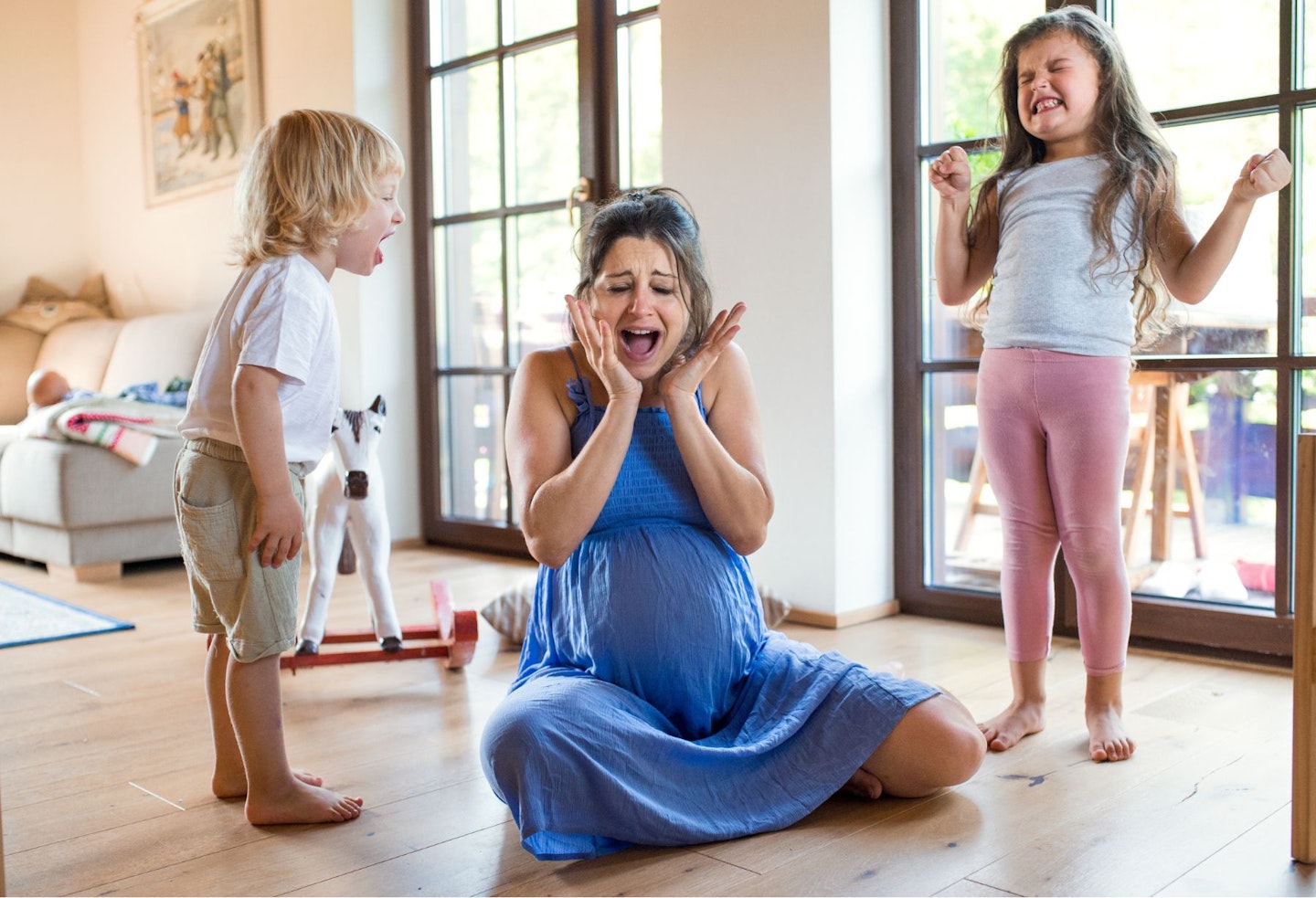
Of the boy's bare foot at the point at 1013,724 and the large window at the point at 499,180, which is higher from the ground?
the large window at the point at 499,180

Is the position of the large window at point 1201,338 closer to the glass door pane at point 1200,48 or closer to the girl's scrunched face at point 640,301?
the glass door pane at point 1200,48

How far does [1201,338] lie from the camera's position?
7.47ft

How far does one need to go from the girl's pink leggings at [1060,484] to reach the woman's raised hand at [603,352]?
2.14 ft

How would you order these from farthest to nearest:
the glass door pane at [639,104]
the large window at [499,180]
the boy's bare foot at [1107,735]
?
the large window at [499,180] < the glass door pane at [639,104] < the boy's bare foot at [1107,735]

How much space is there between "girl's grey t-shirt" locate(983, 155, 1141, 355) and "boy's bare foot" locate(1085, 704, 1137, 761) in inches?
21.1

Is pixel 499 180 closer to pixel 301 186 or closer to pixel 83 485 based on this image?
pixel 83 485

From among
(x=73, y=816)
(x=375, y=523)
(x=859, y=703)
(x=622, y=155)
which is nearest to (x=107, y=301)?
(x=622, y=155)

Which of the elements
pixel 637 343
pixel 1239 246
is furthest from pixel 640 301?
pixel 1239 246

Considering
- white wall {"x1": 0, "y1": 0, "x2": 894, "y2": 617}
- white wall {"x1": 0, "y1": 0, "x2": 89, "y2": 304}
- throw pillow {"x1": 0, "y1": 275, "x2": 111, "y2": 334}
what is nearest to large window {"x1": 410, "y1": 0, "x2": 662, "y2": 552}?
white wall {"x1": 0, "y1": 0, "x2": 894, "y2": 617}

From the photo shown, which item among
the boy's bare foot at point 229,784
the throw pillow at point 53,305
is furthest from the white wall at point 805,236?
the throw pillow at point 53,305

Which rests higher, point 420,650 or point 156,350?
point 156,350

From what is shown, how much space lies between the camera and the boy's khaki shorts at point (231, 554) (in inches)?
57.9

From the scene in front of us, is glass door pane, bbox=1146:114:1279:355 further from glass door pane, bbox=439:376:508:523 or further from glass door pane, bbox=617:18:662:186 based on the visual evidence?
glass door pane, bbox=439:376:508:523

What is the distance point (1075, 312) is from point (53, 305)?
4836 millimetres
